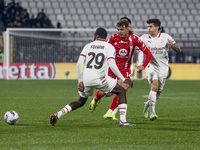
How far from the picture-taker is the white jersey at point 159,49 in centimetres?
793

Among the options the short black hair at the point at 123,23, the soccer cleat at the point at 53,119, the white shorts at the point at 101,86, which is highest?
the short black hair at the point at 123,23

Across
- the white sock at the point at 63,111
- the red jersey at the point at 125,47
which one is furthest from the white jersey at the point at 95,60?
the red jersey at the point at 125,47

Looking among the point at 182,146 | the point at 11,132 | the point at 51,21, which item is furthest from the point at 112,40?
the point at 51,21

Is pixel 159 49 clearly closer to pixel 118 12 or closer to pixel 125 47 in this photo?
pixel 125 47

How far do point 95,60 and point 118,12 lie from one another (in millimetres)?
23294

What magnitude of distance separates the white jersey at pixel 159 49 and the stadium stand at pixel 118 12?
65.5 ft

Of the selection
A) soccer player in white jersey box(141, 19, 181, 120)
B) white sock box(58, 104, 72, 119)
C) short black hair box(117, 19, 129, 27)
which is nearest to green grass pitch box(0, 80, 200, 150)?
white sock box(58, 104, 72, 119)

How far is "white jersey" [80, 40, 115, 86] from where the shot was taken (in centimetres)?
618

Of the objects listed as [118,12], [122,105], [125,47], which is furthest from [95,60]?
[118,12]

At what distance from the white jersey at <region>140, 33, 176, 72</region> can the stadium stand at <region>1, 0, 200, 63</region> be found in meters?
20.0

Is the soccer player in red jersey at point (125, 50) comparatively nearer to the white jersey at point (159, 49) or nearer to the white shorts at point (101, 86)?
the white jersey at point (159, 49)

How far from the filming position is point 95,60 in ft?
20.3

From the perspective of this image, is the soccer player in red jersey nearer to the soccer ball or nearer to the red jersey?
the red jersey

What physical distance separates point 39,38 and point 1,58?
2315 mm
